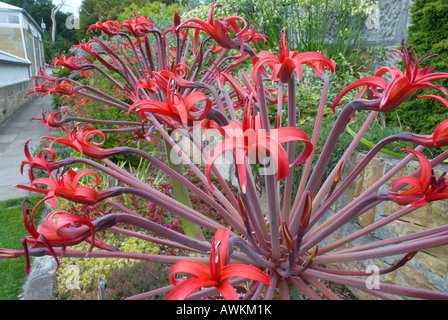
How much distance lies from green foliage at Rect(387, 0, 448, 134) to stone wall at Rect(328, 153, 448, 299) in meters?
0.62

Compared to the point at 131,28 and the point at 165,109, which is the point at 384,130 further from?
the point at 165,109

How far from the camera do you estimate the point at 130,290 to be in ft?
8.34

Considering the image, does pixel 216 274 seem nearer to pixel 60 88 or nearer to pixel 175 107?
pixel 175 107

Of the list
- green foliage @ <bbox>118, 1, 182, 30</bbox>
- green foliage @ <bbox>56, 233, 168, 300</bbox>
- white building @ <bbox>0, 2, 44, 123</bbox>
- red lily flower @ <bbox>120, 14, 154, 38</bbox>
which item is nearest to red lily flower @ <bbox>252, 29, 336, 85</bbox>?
red lily flower @ <bbox>120, 14, 154, 38</bbox>

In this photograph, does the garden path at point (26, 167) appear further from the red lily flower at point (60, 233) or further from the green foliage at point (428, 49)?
the green foliage at point (428, 49)

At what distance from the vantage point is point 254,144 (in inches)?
24.5

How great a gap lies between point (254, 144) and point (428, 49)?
2730 mm

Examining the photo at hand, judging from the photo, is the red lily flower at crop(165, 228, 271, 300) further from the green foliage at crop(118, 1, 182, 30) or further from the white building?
the white building

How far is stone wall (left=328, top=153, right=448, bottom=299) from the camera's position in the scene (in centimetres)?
196

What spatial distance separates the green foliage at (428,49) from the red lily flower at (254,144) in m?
2.24

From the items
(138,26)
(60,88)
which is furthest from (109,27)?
(60,88)

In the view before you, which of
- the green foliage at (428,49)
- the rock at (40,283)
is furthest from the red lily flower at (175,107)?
the rock at (40,283)
